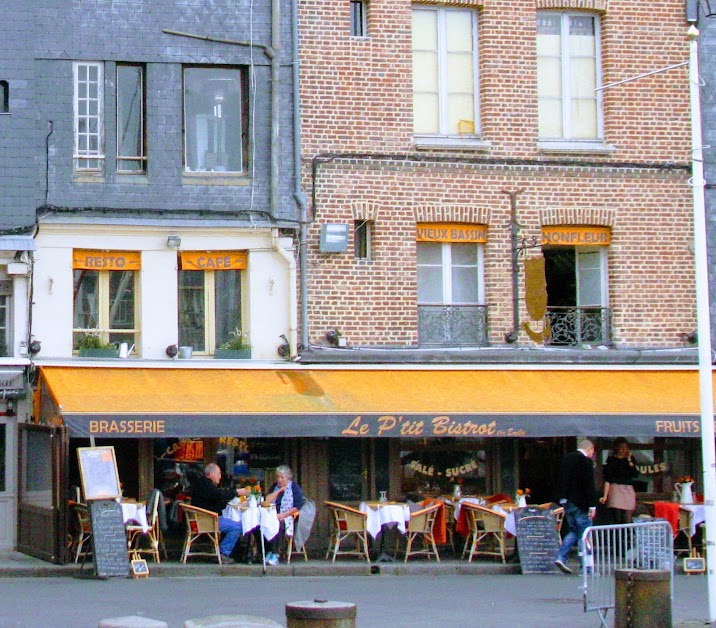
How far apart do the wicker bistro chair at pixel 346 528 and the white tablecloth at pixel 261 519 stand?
106 centimetres

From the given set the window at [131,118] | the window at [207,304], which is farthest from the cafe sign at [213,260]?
the window at [131,118]

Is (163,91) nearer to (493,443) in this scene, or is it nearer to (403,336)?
(403,336)

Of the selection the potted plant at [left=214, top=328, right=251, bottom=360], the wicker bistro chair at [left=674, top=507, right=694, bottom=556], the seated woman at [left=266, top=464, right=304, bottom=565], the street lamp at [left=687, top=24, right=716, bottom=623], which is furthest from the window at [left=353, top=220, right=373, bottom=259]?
the street lamp at [left=687, top=24, right=716, bottom=623]

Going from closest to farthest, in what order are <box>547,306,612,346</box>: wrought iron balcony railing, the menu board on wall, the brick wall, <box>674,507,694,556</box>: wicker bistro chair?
the menu board on wall < <box>674,507,694,556</box>: wicker bistro chair < the brick wall < <box>547,306,612,346</box>: wrought iron balcony railing

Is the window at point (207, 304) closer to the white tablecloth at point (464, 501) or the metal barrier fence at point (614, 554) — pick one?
the white tablecloth at point (464, 501)

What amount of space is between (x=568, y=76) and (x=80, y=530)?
989 cm

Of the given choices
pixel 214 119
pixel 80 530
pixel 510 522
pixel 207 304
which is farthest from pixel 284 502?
pixel 214 119

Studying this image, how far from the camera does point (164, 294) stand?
19.7m

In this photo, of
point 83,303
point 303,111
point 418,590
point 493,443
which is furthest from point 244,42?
point 418,590

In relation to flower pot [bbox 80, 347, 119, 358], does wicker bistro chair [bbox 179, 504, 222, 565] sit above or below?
below

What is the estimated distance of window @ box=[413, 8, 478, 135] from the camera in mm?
21031

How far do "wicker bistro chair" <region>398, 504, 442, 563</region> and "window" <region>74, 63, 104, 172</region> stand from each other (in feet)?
21.2

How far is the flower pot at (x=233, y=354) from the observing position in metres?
19.8

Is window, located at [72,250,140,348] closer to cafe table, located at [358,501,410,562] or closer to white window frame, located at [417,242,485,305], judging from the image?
cafe table, located at [358,501,410,562]
